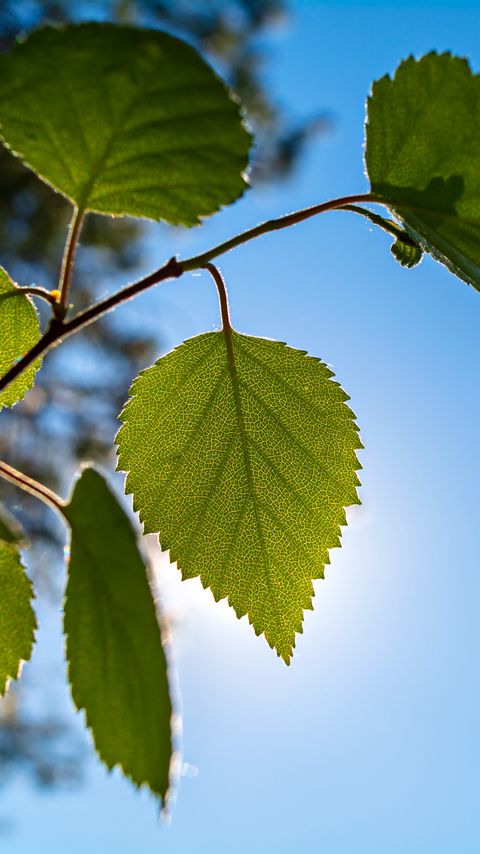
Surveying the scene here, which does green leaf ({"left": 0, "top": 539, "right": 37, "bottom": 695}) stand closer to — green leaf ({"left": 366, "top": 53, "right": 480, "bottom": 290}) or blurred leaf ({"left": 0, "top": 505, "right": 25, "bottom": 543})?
blurred leaf ({"left": 0, "top": 505, "right": 25, "bottom": 543})

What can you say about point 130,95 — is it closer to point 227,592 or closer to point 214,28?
point 227,592

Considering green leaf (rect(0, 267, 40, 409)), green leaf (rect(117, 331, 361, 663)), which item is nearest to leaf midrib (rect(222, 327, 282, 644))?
green leaf (rect(117, 331, 361, 663))

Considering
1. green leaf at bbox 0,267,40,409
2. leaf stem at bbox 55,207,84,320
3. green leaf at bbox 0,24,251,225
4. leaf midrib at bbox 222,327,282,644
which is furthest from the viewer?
leaf midrib at bbox 222,327,282,644

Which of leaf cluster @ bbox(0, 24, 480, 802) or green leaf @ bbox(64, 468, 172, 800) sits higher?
leaf cluster @ bbox(0, 24, 480, 802)

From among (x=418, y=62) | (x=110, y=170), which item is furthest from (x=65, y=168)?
(x=418, y=62)

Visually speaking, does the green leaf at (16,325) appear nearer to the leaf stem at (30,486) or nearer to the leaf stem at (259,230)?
the leaf stem at (30,486)

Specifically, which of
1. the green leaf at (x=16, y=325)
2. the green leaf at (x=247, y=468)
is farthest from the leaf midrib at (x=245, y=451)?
the green leaf at (x=16, y=325)

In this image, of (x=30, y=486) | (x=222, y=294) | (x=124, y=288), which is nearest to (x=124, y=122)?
(x=124, y=288)

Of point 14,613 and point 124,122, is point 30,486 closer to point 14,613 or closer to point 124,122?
point 14,613
